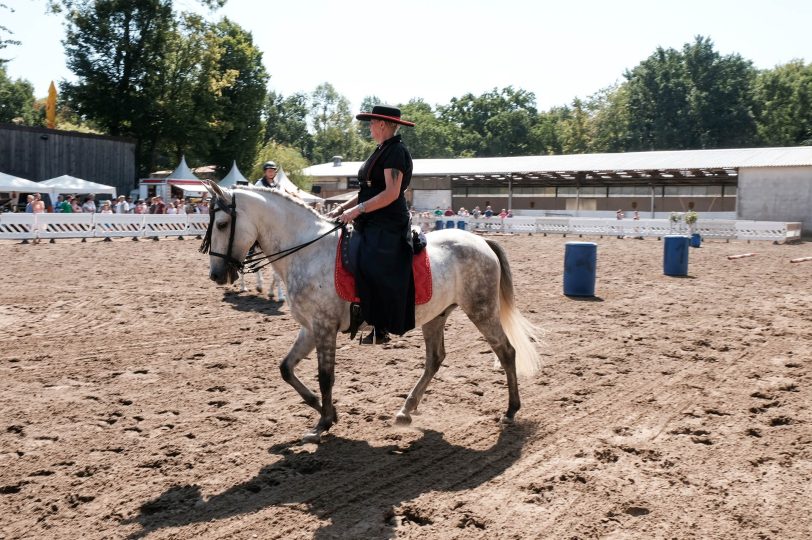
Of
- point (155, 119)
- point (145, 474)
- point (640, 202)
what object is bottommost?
point (145, 474)

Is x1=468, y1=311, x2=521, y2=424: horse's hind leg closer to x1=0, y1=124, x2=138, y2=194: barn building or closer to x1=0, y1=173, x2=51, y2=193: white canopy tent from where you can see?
x1=0, y1=173, x2=51, y2=193: white canopy tent

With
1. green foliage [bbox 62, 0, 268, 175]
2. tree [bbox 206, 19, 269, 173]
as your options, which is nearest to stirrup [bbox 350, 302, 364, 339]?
green foliage [bbox 62, 0, 268, 175]

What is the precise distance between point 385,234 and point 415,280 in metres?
0.48

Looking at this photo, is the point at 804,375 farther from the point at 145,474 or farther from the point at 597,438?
the point at 145,474

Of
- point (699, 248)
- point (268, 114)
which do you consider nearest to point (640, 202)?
point (699, 248)

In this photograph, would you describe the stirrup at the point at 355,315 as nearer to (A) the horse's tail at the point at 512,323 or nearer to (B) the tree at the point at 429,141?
(A) the horse's tail at the point at 512,323

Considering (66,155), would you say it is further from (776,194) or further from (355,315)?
(776,194)

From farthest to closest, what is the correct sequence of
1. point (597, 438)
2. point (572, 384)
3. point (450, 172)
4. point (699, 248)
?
point (450, 172)
point (699, 248)
point (572, 384)
point (597, 438)

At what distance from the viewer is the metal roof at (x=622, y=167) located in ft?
129

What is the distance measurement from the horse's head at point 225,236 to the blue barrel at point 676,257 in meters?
14.2

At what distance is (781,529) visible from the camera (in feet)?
13.0

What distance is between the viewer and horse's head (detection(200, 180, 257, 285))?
5.47 meters

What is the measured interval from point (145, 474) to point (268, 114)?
10134 centimetres

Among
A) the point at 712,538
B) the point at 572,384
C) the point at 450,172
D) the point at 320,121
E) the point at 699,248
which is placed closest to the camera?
the point at 712,538
